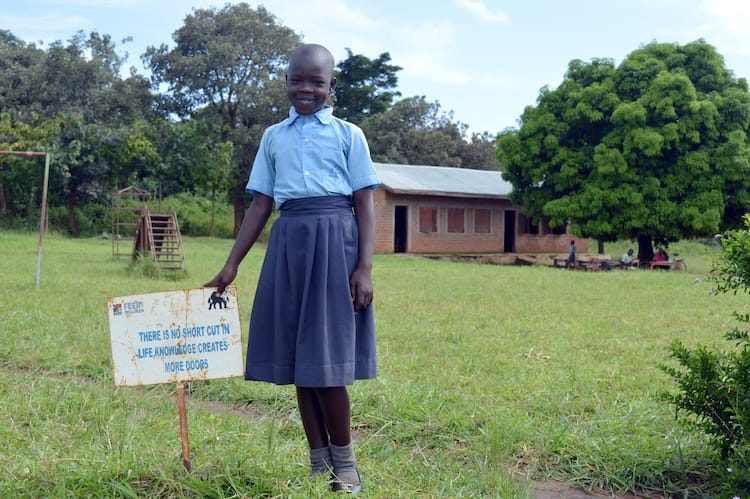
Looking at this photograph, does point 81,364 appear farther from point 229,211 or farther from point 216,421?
point 229,211

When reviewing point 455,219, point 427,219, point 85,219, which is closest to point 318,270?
point 427,219

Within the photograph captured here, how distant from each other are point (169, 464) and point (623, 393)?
10.8ft

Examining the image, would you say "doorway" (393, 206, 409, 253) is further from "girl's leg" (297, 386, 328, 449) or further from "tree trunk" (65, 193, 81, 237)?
"girl's leg" (297, 386, 328, 449)

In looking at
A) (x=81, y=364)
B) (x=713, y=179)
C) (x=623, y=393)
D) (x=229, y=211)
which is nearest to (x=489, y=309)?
(x=623, y=393)

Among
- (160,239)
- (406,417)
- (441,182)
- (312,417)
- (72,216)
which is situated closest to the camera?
(312,417)

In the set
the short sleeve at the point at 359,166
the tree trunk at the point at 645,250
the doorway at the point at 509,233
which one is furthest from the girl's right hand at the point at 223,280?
the doorway at the point at 509,233

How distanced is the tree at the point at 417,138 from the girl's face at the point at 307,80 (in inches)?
1344

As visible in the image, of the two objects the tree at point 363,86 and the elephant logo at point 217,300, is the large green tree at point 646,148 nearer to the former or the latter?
the tree at point 363,86

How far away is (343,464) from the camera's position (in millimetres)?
3383

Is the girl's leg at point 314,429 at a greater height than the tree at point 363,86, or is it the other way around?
the tree at point 363,86

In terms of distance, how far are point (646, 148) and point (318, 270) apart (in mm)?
21660

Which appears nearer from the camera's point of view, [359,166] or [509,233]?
[359,166]

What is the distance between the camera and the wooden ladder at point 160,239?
15.1 meters

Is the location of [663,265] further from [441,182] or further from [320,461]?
[320,461]
